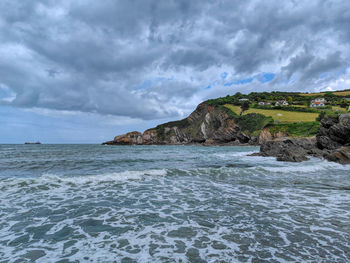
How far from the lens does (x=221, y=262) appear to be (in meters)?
3.71

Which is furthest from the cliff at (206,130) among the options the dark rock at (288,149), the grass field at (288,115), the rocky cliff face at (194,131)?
the dark rock at (288,149)

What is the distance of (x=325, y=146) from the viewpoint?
31156mm

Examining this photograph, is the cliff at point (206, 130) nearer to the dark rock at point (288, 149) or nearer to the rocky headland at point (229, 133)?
the rocky headland at point (229, 133)

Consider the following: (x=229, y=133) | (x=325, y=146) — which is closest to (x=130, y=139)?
(x=229, y=133)

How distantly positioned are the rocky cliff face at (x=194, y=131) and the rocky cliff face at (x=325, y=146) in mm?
55389

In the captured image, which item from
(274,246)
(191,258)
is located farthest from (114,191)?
(274,246)

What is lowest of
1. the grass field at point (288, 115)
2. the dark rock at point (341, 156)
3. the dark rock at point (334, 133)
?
the dark rock at point (341, 156)

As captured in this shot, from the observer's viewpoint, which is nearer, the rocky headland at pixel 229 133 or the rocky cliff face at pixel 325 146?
the rocky cliff face at pixel 325 146

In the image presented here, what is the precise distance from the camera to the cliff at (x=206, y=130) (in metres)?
84.1

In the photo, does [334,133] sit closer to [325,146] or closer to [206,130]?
[325,146]

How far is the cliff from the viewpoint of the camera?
84.1 m

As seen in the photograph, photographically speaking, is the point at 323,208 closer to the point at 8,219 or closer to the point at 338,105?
the point at 8,219

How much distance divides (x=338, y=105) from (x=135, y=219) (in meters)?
121

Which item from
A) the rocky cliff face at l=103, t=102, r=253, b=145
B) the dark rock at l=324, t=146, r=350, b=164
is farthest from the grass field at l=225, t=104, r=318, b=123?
the dark rock at l=324, t=146, r=350, b=164
